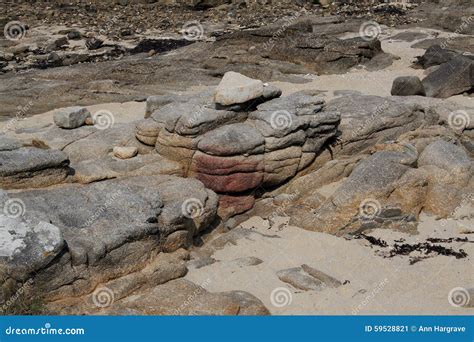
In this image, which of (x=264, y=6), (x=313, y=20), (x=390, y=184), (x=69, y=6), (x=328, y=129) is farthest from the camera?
(x=69, y=6)

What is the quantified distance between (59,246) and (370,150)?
9604mm

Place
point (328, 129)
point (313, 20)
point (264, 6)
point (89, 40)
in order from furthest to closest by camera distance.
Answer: point (264, 6)
point (313, 20)
point (89, 40)
point (328, 129)

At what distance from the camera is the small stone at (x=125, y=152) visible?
1759 centimetres

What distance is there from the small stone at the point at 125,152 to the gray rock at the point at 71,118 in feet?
8.56

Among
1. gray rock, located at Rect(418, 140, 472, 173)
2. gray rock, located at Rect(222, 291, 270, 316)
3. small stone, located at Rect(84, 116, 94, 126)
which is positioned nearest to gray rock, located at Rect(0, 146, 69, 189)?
small stone, located at Rect(84, 116, 94, 126)

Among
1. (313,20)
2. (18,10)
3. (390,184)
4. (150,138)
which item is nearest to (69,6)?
(18,10)

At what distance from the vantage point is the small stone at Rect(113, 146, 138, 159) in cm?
1759

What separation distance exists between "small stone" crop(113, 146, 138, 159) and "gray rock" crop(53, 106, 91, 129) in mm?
2610

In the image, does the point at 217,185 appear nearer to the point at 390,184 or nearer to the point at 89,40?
the point at 390,184

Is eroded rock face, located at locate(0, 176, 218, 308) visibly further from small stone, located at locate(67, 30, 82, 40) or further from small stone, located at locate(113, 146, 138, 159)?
small stone, located at locate(67, 30, 82, 40)

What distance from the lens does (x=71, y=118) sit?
19703 mm

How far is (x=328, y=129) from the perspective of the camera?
18.1m

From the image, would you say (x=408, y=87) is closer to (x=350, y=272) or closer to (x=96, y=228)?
(x=350, y=272)

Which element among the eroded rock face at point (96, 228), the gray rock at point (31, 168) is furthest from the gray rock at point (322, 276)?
the gray rock at point (31, 168)
